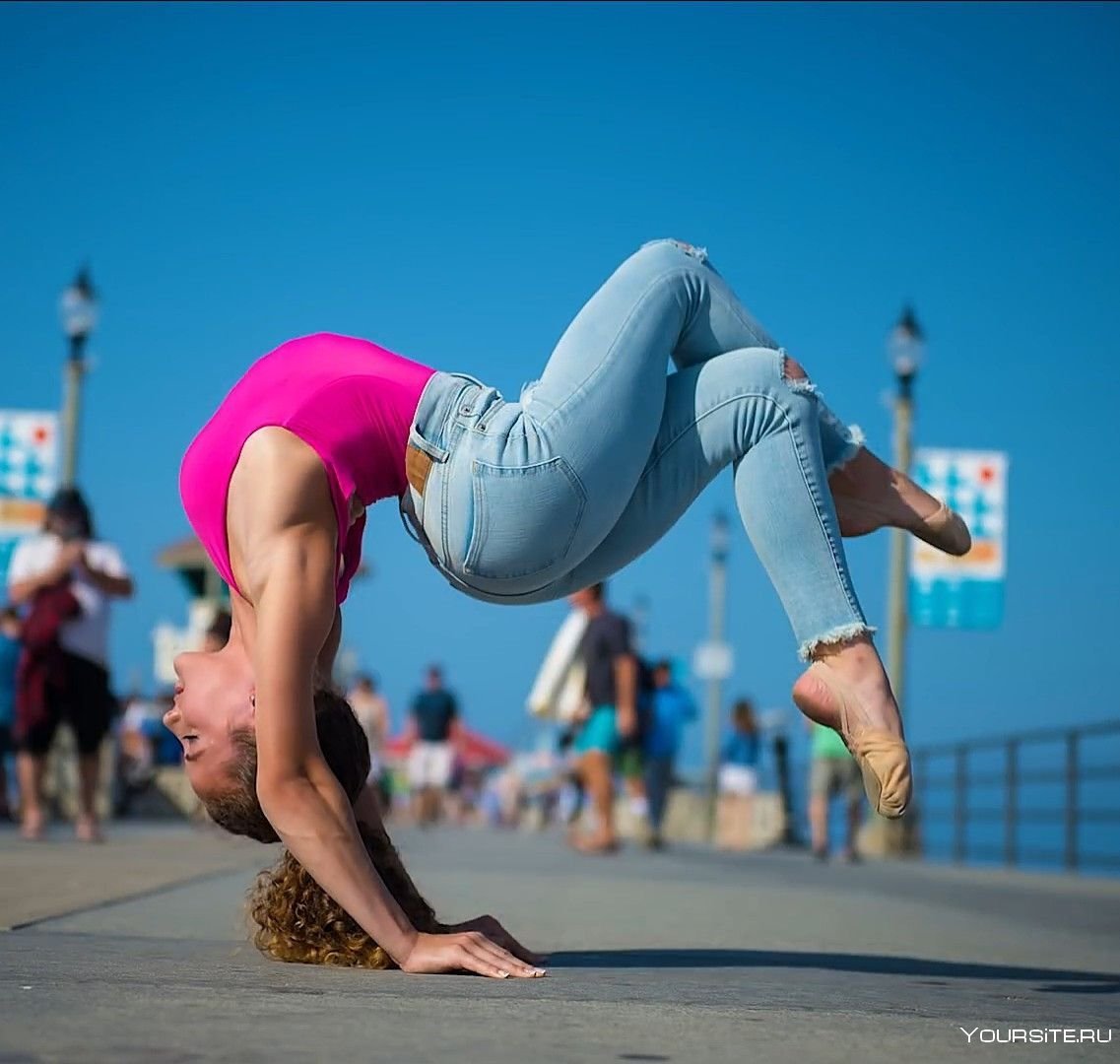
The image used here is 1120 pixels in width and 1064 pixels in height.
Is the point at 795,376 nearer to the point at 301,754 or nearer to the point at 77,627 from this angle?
the point at 301,754

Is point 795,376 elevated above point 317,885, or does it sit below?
above

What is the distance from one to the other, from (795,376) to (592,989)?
60.4 inches

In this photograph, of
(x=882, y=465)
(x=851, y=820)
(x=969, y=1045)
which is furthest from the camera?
(x=851, y=820)

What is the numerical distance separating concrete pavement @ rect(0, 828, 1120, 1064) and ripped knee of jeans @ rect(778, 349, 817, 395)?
1359 mm

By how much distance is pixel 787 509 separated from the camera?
3932mm

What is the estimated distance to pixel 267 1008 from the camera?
107 inches

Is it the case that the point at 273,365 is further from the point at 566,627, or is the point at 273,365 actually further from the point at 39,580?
the point at 566,627

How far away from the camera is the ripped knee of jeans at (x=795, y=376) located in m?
4.04

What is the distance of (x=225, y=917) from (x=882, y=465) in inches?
106

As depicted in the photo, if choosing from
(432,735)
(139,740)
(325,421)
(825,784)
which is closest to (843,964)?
(325,421)

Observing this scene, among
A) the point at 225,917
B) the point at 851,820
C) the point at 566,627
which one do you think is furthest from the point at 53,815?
the point at 225,917

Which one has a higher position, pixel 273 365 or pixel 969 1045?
pixel 273 365

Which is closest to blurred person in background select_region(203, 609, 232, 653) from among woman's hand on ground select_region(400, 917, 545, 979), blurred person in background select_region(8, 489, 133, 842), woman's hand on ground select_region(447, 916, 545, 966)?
blurred person in background select_region(8, 489, 133, 842)

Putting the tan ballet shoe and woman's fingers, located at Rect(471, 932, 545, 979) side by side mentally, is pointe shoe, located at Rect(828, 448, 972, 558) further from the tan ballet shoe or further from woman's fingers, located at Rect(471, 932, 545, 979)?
woman's fingers, located at Rect(471, 932, 545, 979)
